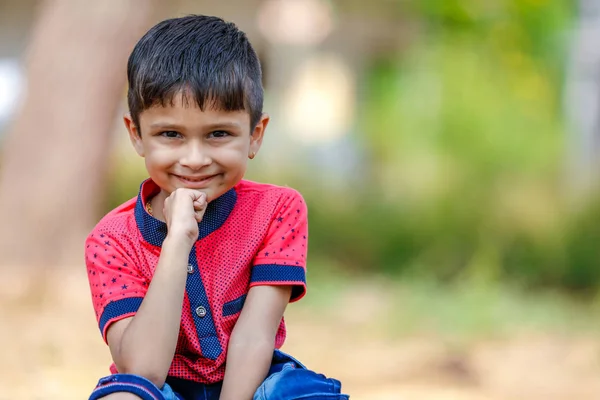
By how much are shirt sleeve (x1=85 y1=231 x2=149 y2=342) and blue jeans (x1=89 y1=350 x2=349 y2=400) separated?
208mm

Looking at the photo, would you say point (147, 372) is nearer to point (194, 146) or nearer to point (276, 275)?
point (276, 275)

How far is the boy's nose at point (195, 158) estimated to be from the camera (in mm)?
2275

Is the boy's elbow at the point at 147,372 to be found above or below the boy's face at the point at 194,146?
below

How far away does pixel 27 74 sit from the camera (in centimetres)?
674

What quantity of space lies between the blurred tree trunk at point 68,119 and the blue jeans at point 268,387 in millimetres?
4229

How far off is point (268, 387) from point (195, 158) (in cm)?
59

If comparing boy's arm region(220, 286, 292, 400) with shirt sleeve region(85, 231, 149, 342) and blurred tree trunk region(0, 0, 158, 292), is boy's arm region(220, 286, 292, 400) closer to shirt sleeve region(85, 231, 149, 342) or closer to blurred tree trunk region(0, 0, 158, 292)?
shirt sleeve region(85, 231, 149, 342)

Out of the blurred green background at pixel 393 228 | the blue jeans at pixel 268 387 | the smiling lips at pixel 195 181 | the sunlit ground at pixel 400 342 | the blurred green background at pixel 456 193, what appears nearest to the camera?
the blue jeans at pixel 268 387

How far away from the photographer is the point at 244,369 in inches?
91.2

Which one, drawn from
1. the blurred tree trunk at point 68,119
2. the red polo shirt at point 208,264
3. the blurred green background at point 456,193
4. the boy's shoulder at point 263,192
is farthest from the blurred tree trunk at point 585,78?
the red polo shirt at point 208,264

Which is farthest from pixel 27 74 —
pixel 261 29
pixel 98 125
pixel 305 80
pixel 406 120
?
pixel 305 80

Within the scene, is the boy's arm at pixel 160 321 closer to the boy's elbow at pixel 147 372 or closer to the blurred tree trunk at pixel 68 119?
the boy's elbow at pixel 147 372

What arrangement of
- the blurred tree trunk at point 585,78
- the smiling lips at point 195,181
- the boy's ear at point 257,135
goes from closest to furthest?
the smiling lips at point 195,181 → the boy's ear at point 257,135 → the blurred tree trunk at point 585,78

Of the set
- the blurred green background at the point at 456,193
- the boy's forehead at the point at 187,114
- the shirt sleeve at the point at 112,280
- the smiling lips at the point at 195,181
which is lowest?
the shirt sleeve at the point at 112,280
